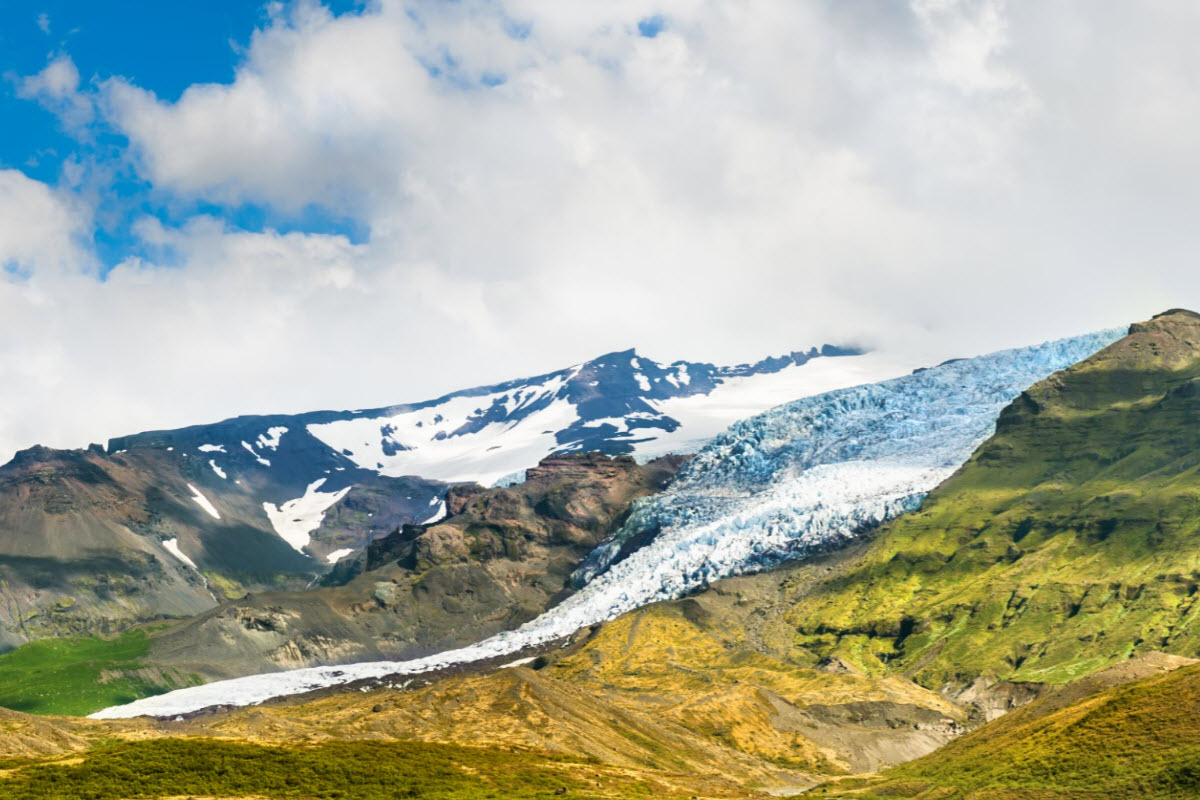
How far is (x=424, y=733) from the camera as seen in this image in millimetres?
195250

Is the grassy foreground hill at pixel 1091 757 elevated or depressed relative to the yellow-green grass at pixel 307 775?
depressed

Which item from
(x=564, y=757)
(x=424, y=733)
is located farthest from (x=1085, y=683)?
(x=424, y=733)

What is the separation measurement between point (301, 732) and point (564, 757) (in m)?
59.3

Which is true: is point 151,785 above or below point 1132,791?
above

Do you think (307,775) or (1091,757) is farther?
(1091,757)

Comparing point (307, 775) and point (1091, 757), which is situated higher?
point (307, 775)

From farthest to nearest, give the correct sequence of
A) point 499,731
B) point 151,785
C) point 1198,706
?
point 499,731
point 1198,706
point 151,785

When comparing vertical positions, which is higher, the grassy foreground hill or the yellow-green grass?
the yellow-green grass

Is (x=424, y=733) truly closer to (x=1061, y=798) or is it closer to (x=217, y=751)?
(x=217, y=751)

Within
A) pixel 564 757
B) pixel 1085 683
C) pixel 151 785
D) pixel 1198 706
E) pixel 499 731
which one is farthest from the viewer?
pixel 499 731

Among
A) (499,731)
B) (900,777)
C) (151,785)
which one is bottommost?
(900,777)

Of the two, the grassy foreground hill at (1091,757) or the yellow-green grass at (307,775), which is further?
the grassy foreground hill at (1091,757)

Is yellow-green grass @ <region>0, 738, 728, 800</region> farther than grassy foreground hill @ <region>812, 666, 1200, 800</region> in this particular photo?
No

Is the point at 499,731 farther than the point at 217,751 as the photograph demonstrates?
Yes
